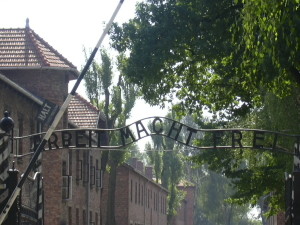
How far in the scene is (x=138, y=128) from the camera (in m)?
20.4

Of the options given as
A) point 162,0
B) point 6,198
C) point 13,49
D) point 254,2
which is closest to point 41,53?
point 13,49

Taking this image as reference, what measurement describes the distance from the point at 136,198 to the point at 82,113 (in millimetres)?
20761

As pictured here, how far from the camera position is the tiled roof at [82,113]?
5666 centimetres

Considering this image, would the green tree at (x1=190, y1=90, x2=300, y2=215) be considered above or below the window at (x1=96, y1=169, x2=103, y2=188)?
above

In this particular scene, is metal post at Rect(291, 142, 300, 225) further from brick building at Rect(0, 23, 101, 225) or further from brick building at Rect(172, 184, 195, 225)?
brick building at Rect(172, 184, 195, 225)

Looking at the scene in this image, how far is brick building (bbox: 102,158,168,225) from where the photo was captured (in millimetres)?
71062

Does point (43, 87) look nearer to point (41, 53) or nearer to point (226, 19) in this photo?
point (41, 53)

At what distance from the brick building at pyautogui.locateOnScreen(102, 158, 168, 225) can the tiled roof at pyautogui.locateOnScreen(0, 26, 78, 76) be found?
63.7 ft

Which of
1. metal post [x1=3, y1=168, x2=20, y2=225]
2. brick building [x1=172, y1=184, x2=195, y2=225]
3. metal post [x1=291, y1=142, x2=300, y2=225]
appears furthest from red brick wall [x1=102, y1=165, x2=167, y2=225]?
metal post [x1=291, y1=142, x2=300, y2=225]

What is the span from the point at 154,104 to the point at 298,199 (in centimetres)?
1813

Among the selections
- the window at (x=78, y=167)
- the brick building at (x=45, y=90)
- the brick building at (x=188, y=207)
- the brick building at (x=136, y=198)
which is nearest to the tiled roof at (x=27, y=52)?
the brick building at (x=45, y=90)

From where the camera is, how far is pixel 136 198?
7725 cm

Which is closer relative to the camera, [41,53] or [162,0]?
[162,0]

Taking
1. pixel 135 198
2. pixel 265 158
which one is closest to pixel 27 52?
pixel 265 158
